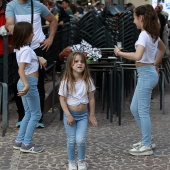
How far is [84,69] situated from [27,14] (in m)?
2.00

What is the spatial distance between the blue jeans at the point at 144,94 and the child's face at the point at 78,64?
2.93 feet

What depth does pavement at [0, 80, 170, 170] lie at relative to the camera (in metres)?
5.80

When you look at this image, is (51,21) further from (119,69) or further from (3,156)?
(3,156)

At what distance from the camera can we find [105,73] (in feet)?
27.8

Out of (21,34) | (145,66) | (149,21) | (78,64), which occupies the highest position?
(149,21)

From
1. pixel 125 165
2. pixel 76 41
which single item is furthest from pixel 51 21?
pixel 125 165

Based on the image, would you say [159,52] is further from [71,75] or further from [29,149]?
[29,149]

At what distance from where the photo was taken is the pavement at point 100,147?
5805mm

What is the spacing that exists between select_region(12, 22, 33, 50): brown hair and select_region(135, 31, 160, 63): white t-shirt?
3.98 feet

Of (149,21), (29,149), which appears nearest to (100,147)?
(29,149)

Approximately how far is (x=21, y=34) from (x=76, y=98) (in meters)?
1.16

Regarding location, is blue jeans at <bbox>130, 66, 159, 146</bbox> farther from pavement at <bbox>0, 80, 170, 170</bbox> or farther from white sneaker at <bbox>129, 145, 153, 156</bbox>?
pavement at <bbox>0, 80, 170, 170</bbox>

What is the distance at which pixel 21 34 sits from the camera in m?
6.19

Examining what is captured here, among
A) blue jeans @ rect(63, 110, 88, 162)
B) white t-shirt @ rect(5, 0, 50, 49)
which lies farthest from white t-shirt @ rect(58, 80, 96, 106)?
white t-shirt @ rect(5, 0, 50, 49)
